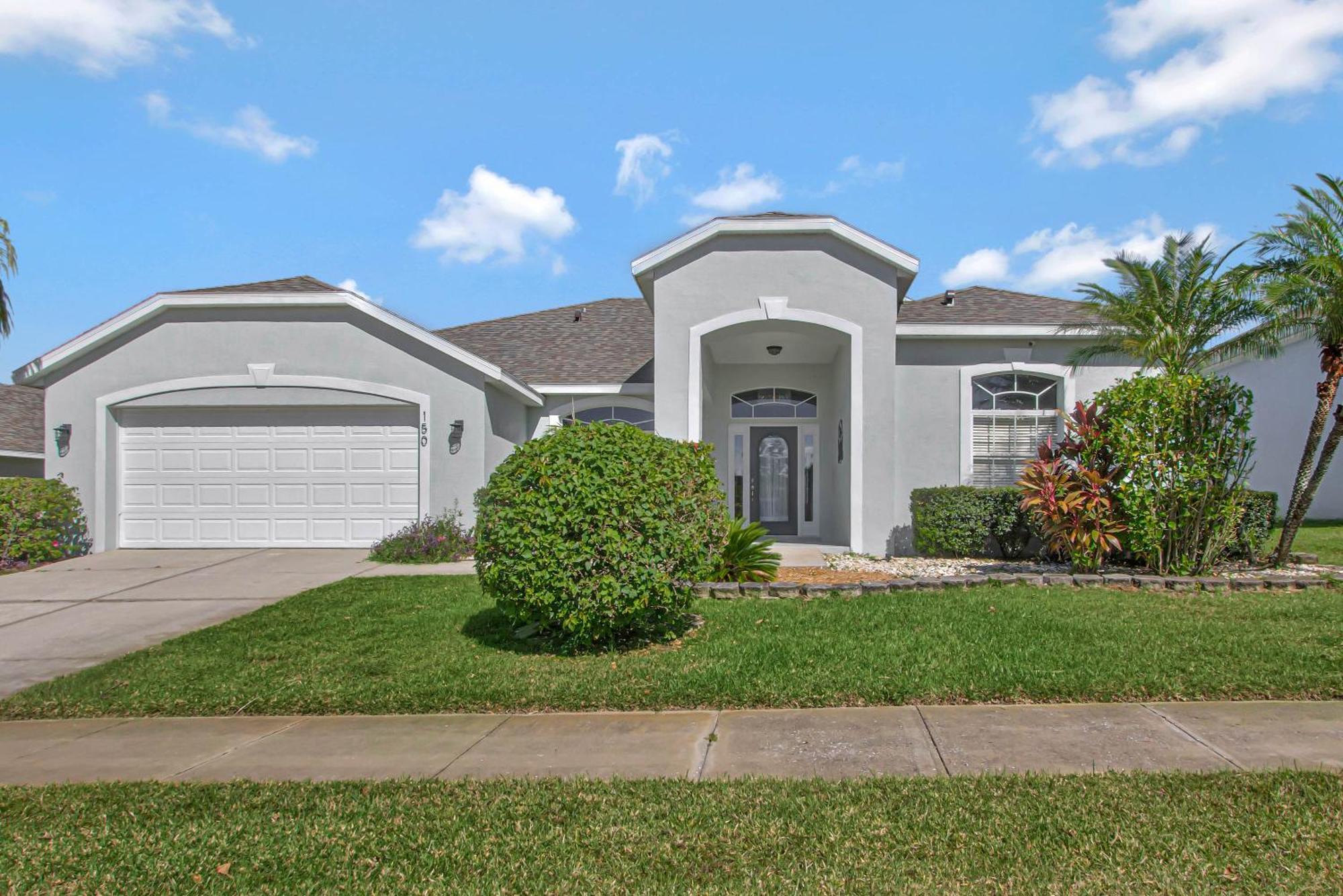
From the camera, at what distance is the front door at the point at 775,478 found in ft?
52.8

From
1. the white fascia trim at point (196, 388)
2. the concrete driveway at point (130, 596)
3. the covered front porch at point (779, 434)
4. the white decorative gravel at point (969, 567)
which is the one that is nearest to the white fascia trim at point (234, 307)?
the white fascia trim at point (196, 388)

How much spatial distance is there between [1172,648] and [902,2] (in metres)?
7.55

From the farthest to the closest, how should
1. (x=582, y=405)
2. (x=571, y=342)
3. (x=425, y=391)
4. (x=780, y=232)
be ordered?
1. (x=571, y=342)
2. (x=582, y=405)
3. (x=425, y=391)
4. (x=780, y=232)

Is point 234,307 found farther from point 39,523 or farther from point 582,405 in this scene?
point 582,405

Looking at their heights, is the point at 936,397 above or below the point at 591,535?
above

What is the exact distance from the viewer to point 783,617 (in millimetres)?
7641

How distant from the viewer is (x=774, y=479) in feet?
53.9

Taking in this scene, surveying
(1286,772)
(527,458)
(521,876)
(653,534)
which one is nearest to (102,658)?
(527,458)

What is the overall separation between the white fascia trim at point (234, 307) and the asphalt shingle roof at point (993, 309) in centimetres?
782

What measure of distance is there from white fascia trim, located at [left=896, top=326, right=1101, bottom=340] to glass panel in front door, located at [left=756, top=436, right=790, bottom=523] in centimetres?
359

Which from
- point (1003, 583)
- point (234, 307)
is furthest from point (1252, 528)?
point (234, 307)

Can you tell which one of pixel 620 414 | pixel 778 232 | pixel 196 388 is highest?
pixel 778 232

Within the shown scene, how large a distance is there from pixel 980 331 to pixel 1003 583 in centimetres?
579

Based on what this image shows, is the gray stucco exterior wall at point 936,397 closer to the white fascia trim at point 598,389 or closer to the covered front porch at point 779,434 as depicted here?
Result: the covered front porch at point 779,434
